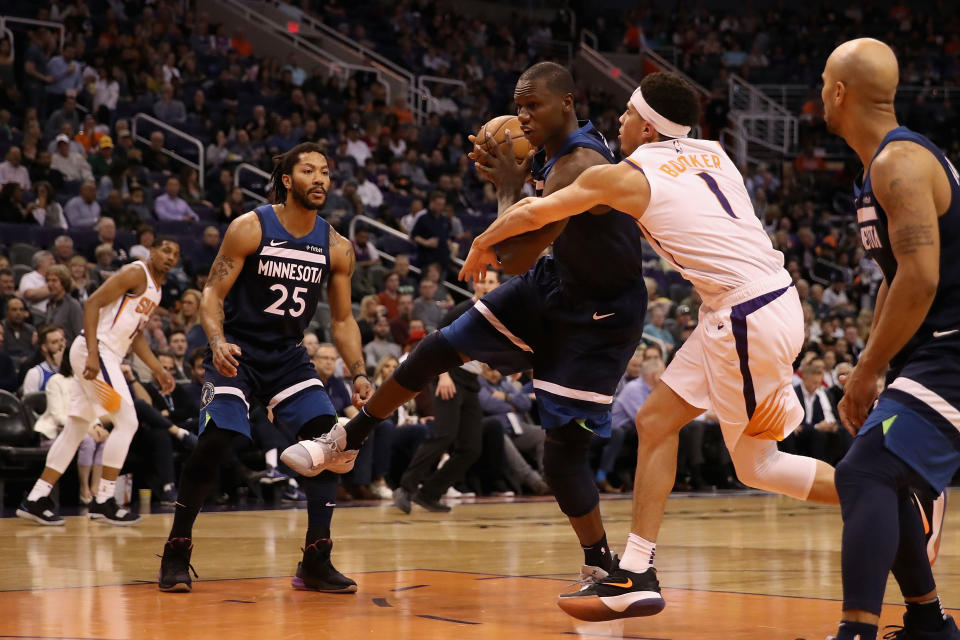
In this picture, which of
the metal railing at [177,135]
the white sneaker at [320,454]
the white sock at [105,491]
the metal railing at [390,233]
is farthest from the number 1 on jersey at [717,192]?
the metal railing at [177,135]

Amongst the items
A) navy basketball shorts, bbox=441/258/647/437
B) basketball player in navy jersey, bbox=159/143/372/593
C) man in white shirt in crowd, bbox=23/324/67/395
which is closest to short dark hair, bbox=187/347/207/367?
man in white shirt in crowd, bbox=23/324/67/395

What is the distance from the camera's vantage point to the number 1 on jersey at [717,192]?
15.1 feet

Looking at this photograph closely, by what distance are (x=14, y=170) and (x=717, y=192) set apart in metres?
10.9

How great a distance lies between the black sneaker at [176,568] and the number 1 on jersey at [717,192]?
111 inches

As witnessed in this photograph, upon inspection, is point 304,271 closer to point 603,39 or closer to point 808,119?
point 808,119

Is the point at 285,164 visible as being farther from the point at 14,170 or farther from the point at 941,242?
the point at 14,170

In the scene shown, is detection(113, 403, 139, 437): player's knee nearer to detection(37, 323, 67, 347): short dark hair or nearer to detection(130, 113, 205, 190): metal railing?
detection(37, 323, 67, 347): short dark hair

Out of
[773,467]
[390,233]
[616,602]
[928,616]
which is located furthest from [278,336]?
[390,233]

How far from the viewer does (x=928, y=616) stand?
4.01 meters

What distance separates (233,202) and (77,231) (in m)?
2.27

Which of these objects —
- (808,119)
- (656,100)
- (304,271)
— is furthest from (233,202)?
(808,119)

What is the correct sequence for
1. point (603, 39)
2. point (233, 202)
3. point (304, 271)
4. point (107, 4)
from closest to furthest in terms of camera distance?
1. point (304, 271)
2. point (233, 202)
3. point (107, 4)
4. point (603, 39)

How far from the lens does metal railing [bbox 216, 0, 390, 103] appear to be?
69.9 feet

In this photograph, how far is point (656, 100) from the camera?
15.5 ft
